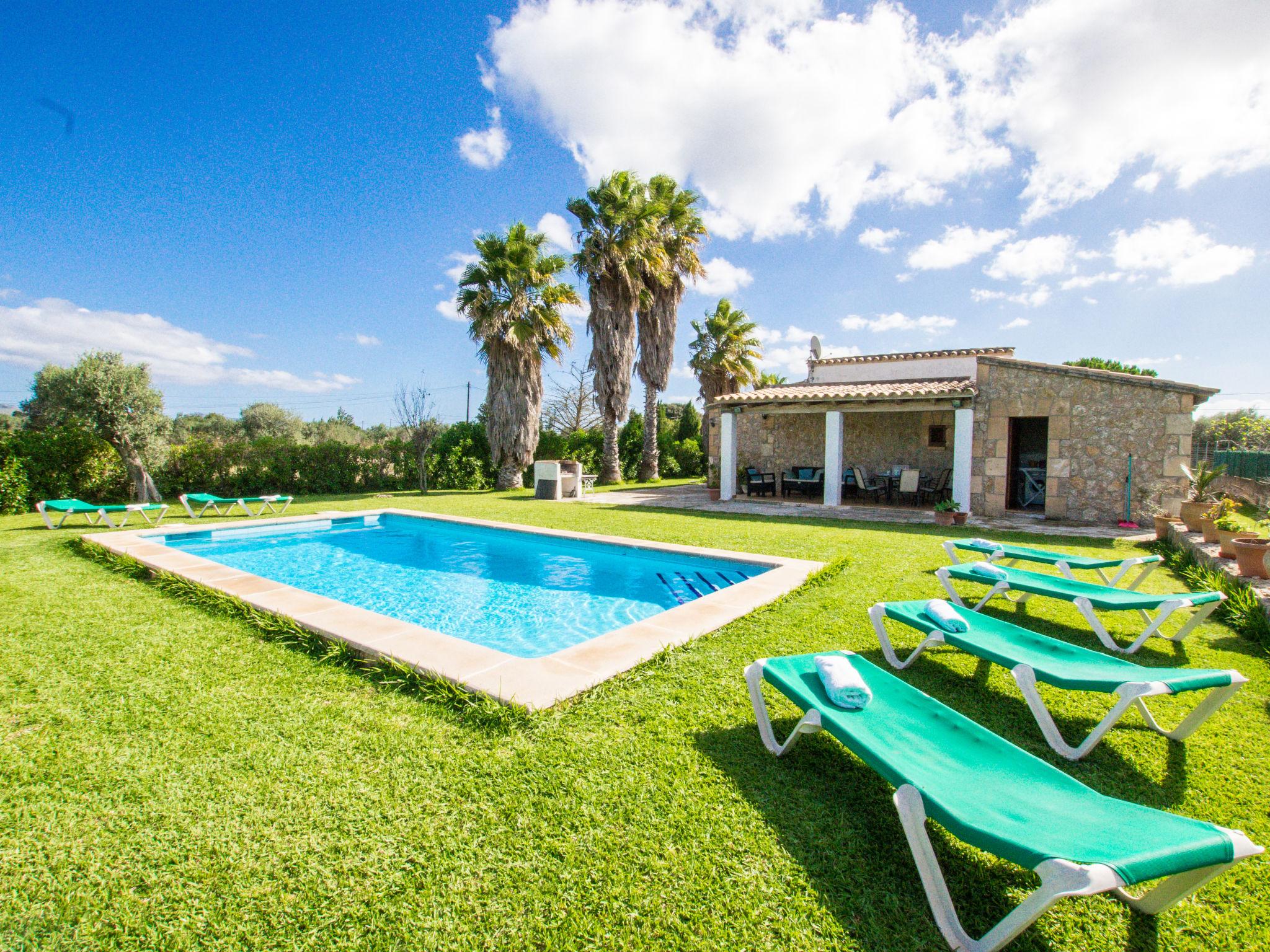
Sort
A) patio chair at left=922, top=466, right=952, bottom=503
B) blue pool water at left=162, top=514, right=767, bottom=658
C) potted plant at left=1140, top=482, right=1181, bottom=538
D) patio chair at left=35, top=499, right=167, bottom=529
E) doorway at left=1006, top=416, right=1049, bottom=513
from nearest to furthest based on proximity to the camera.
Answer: blue pool water at left=162, top=514, right=767, bottom=658 < patio chair at left=35, top=499, right=167, bottom=529 < potted plant at left=1140, top=482, right=1181, bottom=538 < doorway at left=1006, top=416, right=1049, bottom=513 < patio chair at left=922, top=466, right=952, bottom=503

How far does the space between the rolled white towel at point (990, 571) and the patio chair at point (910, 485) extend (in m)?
9.46

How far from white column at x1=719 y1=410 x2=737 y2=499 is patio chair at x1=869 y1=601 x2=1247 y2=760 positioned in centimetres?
1134

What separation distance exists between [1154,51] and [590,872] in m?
11.0

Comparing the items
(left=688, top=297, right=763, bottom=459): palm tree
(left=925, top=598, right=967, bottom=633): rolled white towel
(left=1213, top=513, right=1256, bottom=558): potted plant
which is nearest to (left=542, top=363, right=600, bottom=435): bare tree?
(left=688, top=297, right=763, bottom=459): palm tree

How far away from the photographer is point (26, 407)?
26422 mm

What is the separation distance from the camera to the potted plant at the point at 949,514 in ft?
35.3

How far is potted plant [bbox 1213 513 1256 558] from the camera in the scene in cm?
616

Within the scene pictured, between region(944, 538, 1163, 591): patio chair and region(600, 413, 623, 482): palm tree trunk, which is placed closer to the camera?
region(944, 538, 1163, 591): patio chair

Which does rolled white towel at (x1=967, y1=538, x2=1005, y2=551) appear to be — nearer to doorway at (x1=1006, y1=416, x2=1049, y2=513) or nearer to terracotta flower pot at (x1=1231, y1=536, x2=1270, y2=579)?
terracotta flower pot at (x1=1231, y1=536, x2=1270, y2=579)

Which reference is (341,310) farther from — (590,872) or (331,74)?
(590,872)

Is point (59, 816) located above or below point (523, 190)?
below

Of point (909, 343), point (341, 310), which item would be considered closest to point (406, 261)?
point (341, 310)

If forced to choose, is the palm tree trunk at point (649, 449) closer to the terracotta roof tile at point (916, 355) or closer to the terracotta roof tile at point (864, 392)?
the terracotta roof tile at point (864, 392)

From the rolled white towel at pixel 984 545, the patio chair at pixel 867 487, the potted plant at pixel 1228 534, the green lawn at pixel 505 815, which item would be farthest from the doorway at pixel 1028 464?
the green lawn at pixel 505 815
